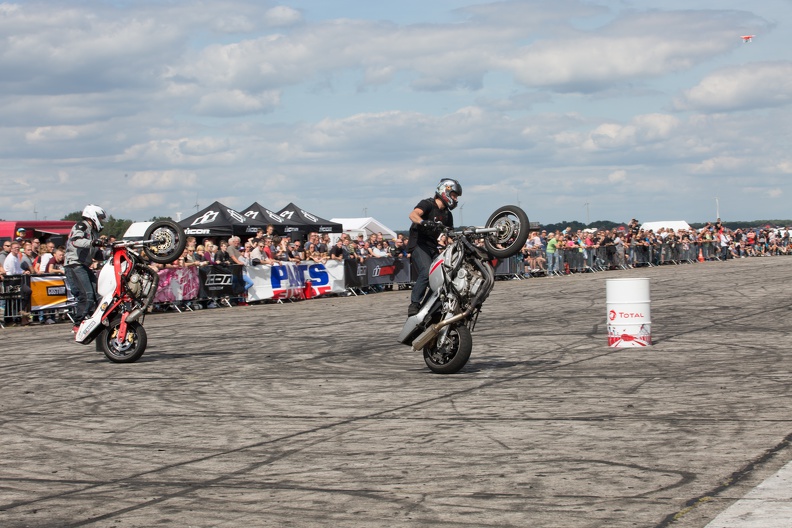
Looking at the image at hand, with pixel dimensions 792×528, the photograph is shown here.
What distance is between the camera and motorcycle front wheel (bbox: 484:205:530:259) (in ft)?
34.5

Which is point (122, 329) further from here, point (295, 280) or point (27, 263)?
point (295, 280)

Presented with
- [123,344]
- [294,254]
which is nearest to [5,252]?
[294,254]

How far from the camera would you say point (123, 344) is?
12.3 meters

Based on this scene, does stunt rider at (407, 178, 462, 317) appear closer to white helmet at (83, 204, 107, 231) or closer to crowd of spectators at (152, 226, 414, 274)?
white helmet at (83, 204, 107, 231)

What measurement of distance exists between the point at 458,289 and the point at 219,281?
14.8 meters

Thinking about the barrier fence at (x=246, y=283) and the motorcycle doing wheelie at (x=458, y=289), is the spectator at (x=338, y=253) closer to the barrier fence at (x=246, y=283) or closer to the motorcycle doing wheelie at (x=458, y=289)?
the barrier fence at (x=246, y=283)

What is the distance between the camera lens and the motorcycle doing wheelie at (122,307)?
480 inches

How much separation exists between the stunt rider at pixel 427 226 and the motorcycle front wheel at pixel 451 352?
54 centimetres

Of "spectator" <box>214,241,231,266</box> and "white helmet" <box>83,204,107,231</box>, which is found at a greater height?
"white helmet" <box>83,204,107,231</box>

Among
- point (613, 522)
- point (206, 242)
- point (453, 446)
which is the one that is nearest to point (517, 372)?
point (453, 446)

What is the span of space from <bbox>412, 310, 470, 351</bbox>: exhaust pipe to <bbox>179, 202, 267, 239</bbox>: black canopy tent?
20.6 metres

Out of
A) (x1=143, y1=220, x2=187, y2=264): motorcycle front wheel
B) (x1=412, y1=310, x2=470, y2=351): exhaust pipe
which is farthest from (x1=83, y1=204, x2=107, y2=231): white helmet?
(x1=412, y1=310, x2=470, y2=351): exhaust pipe

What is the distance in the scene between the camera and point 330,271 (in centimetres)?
2719

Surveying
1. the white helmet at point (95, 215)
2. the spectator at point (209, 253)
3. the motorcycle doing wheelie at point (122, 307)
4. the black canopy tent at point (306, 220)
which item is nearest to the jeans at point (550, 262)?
the black canopy tent at point (306, 220)
